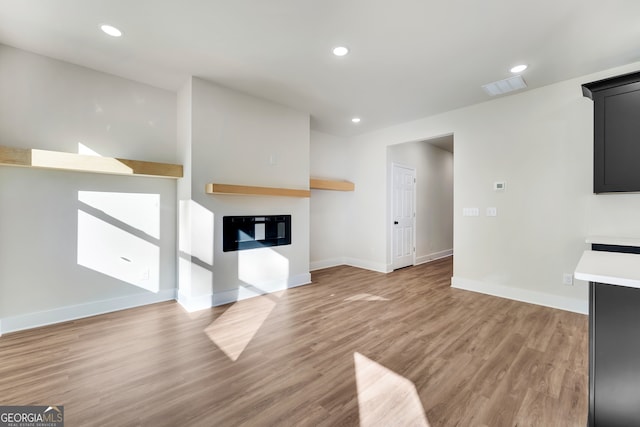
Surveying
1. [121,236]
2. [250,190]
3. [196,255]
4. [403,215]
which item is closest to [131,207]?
[121,236]

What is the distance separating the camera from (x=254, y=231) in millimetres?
3900

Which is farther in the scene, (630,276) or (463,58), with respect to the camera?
(463,58)

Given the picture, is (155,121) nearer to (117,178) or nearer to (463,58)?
(117,178)

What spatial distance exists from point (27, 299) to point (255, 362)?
2608 mm

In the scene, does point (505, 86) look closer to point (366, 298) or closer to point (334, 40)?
point (334, 40)

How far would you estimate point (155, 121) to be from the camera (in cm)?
364

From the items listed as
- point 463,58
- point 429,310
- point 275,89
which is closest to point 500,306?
point 429,310

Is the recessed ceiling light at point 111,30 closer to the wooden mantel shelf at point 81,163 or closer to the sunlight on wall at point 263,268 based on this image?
the wooden mantel shelf at point 81,163

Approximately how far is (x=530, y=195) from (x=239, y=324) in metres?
4.07

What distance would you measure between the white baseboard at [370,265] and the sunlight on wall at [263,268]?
2.09 m

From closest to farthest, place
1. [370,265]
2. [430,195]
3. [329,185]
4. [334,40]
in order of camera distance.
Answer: [334,40] → [329,185] → [370,265] → [430,195]

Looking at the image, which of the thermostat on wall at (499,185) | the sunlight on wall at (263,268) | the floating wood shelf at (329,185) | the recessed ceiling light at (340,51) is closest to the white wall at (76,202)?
the sunlight on wall at (263,268)

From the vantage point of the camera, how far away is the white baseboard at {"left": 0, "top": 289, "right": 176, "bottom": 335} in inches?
108

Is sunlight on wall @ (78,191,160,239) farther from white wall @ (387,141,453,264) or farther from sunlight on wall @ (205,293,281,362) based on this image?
white wall @ (387,141,453,264)
